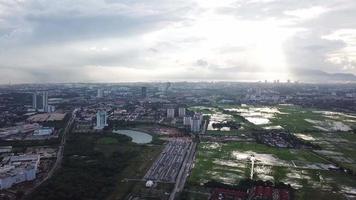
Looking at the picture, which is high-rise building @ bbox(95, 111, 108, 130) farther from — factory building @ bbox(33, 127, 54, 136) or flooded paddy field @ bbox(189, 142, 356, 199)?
flooded paddy field @ bbox(189, 142, 356, 199)

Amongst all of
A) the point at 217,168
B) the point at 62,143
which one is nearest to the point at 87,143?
the point at 62,143

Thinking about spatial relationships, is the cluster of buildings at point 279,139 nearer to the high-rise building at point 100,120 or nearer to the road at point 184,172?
the road at point 184,172

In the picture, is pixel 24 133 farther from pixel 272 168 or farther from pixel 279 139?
pixel 279 139

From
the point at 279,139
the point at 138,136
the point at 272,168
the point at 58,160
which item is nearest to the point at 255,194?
the point at 272,168

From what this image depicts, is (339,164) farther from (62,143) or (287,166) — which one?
(62,143)

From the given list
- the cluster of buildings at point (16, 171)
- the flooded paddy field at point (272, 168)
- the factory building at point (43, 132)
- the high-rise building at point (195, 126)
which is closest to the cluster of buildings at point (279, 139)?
the flooded paddy field at point (272, 168)

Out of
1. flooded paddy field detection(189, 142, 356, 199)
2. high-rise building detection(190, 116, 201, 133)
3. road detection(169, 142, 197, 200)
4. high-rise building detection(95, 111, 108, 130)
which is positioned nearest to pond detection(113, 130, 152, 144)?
high-rise building detection(95, 111, 108, 130)
